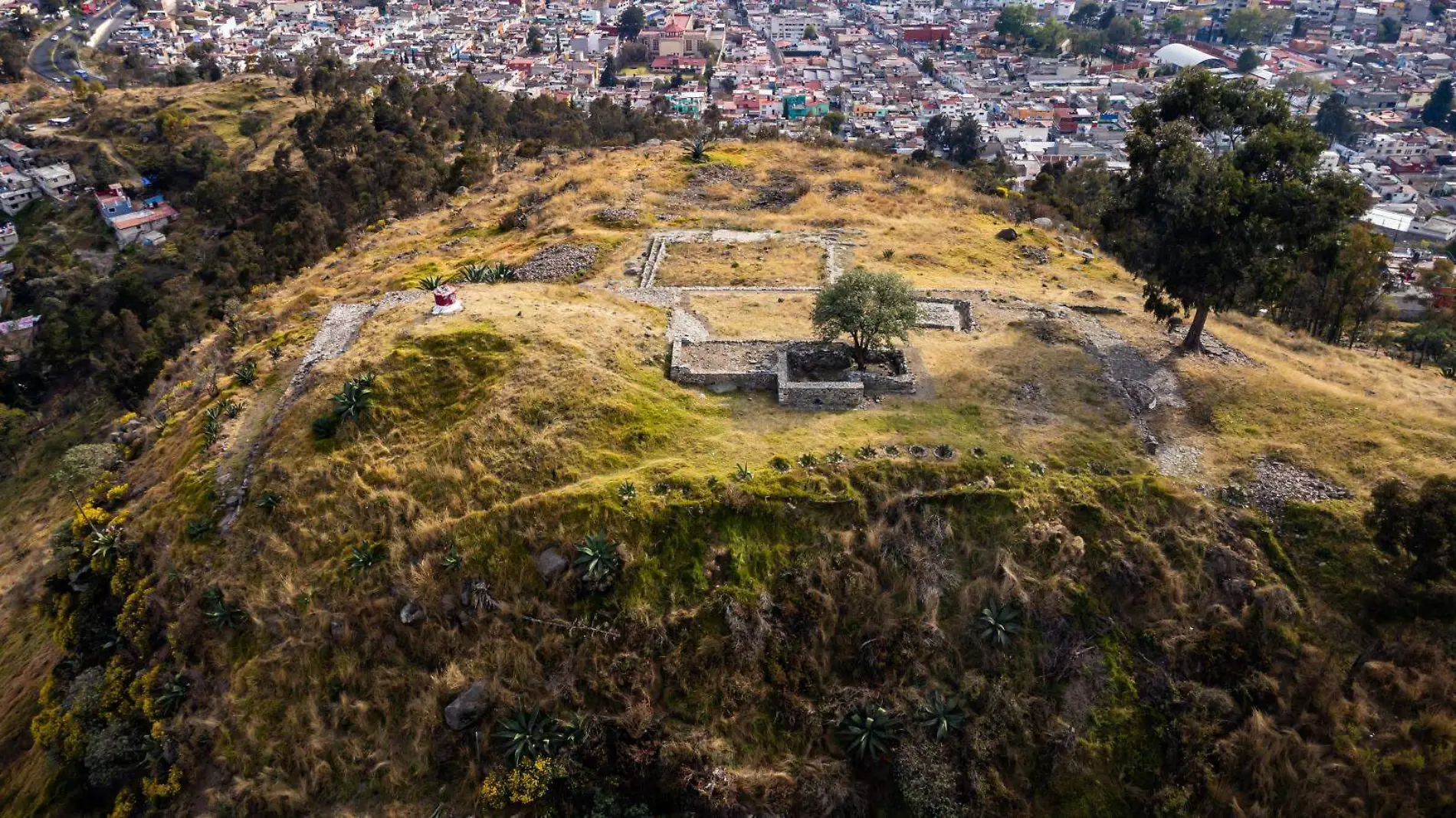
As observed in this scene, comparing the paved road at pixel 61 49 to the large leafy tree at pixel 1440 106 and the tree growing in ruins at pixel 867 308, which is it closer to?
the tree growing in ruins at pixel 867 308

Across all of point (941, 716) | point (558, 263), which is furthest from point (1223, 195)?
point (558, 263)

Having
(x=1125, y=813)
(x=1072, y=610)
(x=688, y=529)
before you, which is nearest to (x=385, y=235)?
(x=688, y=529)

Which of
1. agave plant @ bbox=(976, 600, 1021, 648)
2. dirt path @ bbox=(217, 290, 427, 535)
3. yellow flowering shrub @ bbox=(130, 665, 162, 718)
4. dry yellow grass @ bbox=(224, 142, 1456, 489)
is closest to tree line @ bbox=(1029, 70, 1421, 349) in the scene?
dry yellow grass @ bbox=(224, 142, 1456, 489)

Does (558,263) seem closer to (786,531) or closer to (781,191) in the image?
(781,191)

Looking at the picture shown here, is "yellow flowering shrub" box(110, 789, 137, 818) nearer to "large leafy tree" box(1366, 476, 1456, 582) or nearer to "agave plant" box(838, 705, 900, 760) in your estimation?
"agave plant" box(838, 705, 900, 760)

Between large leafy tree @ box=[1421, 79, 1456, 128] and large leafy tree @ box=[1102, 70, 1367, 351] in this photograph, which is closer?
large leafy tree @ box=[1102, 70, 1367, 351]
